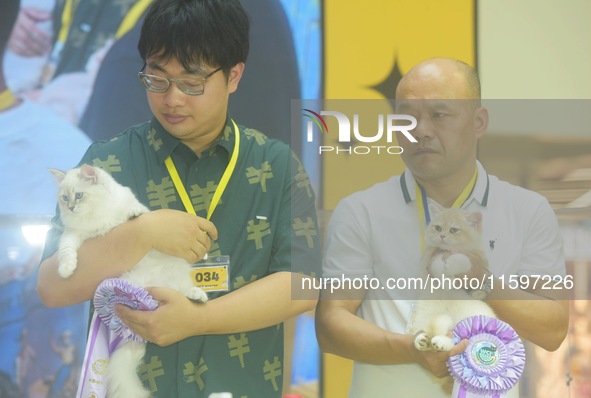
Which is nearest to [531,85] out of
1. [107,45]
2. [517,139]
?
[517,139]

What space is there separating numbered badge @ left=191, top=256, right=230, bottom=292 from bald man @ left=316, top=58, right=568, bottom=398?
307 mm

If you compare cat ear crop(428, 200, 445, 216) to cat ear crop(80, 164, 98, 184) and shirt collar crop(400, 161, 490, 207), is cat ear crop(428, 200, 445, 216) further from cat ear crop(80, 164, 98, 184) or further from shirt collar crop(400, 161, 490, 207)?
cat ear crop(80, 164, 98, 184)

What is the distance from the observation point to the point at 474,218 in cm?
196

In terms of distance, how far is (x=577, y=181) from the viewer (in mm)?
2100

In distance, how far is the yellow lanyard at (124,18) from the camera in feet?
8.50

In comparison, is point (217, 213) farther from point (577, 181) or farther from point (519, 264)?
point (577, 181)

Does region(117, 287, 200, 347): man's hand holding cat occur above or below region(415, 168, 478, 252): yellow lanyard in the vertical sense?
below

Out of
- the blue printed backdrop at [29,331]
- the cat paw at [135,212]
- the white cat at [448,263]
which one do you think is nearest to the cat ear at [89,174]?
the cat paw at [135,212]

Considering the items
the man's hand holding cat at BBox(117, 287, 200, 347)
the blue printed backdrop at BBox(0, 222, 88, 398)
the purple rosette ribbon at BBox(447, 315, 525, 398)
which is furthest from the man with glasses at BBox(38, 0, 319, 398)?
the blue printed backdrop at BBox(0, 222, 88, 398)

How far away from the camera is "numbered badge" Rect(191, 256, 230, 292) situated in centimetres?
183

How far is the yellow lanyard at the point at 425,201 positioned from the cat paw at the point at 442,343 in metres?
0.25

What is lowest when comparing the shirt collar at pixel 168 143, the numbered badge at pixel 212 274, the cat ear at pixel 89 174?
the numbered badge at pixel 212 274

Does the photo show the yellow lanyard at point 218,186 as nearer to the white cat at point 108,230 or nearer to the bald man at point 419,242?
the white cat at point 108,230

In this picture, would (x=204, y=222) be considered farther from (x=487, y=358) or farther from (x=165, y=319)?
(x=487, y=358)
